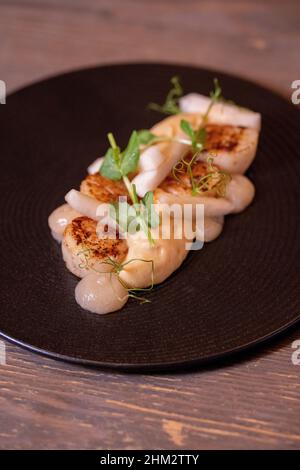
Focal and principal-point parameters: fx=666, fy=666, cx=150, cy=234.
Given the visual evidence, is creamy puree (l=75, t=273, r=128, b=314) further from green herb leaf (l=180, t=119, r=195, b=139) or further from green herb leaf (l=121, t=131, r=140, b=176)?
green herb leaf (l=180, t=119, r=195, b=139)

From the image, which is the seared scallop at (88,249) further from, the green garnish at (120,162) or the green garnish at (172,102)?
the green garnish at (172,102)

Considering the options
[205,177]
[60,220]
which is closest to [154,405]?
[60,220]

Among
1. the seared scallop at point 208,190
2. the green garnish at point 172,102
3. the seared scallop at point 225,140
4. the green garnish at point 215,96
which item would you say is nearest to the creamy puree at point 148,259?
the seared scallop at point 208,190

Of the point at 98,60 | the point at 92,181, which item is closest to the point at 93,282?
the point at 92,181

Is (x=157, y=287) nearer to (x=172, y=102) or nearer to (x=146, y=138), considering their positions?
(x=146, y=138)

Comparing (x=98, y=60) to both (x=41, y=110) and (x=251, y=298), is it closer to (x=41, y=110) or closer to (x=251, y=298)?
(x=41, y=110)

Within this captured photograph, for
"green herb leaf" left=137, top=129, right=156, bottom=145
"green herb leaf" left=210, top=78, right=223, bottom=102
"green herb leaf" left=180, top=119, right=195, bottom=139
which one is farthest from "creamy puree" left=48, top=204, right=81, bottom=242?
"green herb leaf" left=210, top=78, right=223, bottom=102
